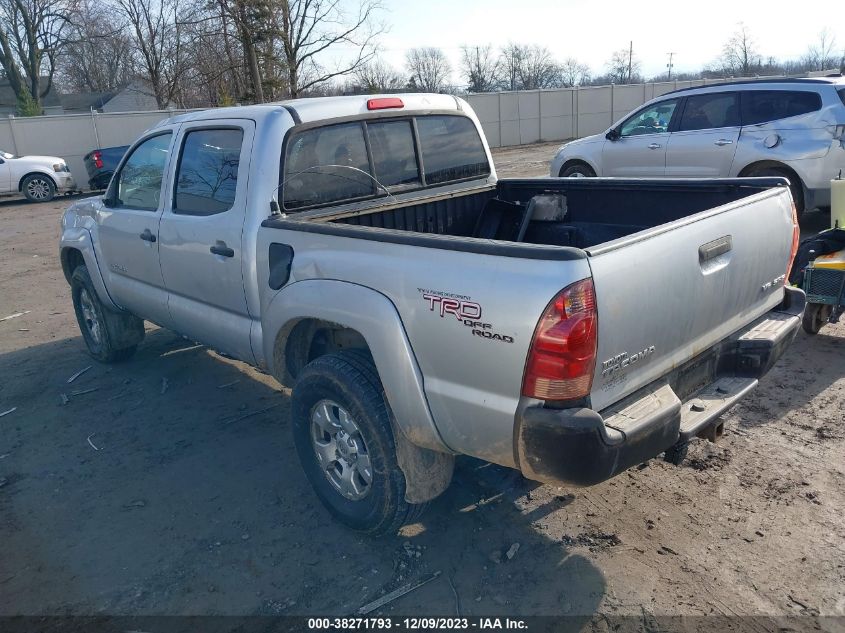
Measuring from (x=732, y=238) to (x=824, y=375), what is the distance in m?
2.47

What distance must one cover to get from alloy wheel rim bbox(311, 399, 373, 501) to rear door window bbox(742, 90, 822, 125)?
7670 millimetres

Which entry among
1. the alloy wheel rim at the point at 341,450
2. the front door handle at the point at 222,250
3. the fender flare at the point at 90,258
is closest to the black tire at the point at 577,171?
the fender flare at the point at 90,258

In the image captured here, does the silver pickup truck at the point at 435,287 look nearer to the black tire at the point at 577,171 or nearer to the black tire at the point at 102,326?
the black tire at the point at 102,326

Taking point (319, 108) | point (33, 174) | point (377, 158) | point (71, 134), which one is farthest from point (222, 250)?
point (71, 134)

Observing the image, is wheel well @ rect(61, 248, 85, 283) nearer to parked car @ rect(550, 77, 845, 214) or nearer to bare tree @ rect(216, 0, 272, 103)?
parked car @ rect(550, 77, 845, 214)

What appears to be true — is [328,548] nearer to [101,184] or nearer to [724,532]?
[724,532]

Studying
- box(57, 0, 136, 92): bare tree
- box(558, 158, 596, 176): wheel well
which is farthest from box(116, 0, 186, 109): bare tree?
box(558, 158, 596, 176): wheel well

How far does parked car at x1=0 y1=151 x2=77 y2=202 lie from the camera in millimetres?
18766

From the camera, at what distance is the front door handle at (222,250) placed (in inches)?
155

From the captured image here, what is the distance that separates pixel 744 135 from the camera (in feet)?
29.1

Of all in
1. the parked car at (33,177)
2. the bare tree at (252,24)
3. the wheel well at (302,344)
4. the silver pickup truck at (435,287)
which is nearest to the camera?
the silver pickup truck at (435,287)

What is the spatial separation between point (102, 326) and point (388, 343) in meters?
3.92

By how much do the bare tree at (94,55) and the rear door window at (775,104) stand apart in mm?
42912

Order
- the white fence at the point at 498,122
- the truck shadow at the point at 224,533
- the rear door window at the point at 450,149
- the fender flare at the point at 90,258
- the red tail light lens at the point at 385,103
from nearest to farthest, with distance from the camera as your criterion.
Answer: the truck shadow at the point at 224,533
the red tail light lens at the point at 385,103
the rear door window at the point at 450,149
the fender flare at the point at 90,258
the white fence at the point at 498,122
